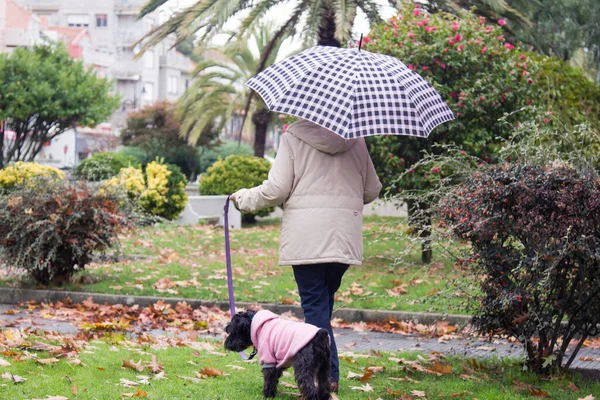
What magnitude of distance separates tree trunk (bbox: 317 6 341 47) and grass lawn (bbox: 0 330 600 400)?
1172cm

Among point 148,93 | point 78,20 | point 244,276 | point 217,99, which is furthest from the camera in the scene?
point 148,93

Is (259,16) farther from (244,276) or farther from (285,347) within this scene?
(285,347)

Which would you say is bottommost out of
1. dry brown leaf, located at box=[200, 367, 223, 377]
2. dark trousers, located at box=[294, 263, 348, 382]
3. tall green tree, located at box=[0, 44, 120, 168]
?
dry brown leaf, located at box=[200, 367, 223, 377]

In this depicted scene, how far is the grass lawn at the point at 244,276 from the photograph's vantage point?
1023 centimetres

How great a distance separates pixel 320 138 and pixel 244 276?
6.85m

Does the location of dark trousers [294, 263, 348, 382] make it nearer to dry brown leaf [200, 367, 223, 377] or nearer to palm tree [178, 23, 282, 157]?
dry brown leaf [200, 367, 223, 377]

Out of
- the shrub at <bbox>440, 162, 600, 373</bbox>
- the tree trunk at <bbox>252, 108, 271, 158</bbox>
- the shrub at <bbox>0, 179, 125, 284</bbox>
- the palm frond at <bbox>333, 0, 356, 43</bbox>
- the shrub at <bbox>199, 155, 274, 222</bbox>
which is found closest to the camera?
the shrub at <bbox>440, 162, 600, 373</bbox>

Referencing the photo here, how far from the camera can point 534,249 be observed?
580 cm

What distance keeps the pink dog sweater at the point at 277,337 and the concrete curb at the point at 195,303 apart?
4.11 m

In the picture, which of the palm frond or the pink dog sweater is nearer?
the pink dog sweater

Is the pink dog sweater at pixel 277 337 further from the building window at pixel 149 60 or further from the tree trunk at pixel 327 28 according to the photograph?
the building window at pixel 149 60

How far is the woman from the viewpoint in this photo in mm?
5379

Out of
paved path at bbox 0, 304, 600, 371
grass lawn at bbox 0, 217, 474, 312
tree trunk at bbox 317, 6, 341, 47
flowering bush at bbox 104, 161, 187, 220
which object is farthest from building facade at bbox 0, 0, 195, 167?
paved path at bbox 0, 304, 600, 371

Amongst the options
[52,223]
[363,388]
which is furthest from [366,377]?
[52,223]
